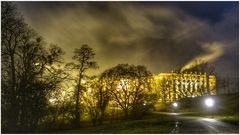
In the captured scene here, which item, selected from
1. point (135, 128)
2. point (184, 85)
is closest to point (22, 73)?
point (135, 128)

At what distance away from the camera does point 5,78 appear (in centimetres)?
2494

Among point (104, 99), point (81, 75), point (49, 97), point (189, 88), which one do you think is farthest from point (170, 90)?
point (49, 97)

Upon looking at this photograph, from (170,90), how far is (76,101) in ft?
180

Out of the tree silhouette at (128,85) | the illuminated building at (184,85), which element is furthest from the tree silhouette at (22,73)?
the illuminated building at (184,85)

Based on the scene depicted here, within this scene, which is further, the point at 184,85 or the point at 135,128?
the point at 184,85

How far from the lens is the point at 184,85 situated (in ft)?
289

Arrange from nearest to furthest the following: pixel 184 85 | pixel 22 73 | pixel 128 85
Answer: pixel 22 73
pixel 128 85
pixel 184 85

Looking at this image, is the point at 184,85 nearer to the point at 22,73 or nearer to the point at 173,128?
the point at 173,128

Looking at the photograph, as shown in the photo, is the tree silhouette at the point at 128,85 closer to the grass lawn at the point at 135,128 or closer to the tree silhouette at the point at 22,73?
the grass lawn at the point at 135,128

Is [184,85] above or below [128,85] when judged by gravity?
above

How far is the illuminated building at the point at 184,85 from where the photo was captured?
8300 cm

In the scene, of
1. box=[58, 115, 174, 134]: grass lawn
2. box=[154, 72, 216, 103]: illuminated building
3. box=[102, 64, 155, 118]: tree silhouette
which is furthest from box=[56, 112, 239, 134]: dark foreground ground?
box=[154, 72, 216, 103]: illuminated building

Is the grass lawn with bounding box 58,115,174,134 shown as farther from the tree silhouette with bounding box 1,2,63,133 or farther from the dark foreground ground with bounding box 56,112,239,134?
the tree silhouette with bounding box 1,2,63,133

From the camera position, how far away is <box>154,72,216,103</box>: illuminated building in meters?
83.0
